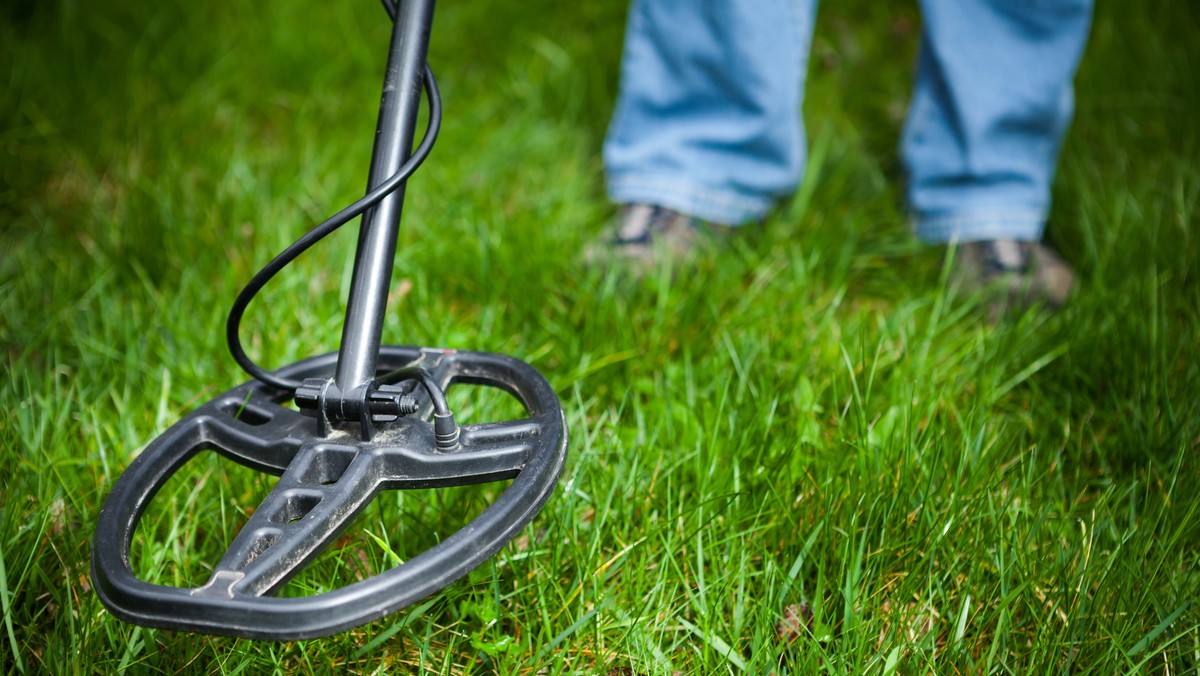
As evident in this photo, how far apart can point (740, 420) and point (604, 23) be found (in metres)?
1.74

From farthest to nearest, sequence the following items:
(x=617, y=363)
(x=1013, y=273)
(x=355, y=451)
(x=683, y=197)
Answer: (x=683, y=197)
(x=1013, y=273)
(x=617, y=363)
(x=355, y=451)

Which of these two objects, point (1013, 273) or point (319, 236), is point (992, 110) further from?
point (319, 236)

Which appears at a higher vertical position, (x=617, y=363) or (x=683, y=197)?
(x=683, y=197)

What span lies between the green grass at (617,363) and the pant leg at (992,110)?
0.37 feet

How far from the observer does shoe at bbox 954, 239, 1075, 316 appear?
5.46ft

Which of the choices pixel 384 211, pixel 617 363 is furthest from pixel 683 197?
pixel 384 211

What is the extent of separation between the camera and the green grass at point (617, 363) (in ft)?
3.41

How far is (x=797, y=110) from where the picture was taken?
1.79m

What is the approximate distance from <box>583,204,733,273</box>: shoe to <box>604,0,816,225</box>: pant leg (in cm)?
2

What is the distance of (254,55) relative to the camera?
2387mm

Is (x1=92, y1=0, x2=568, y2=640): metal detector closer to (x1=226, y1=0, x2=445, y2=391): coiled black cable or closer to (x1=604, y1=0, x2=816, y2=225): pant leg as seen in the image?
(x1=226, y1=0, x2=445, y2=391): coiled black cable

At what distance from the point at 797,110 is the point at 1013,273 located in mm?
506

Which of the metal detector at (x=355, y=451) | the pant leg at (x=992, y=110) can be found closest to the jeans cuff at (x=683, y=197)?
the pant leg at (x=992, y=110)

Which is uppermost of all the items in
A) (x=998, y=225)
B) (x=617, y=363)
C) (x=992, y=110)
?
(x=992, y=110)
